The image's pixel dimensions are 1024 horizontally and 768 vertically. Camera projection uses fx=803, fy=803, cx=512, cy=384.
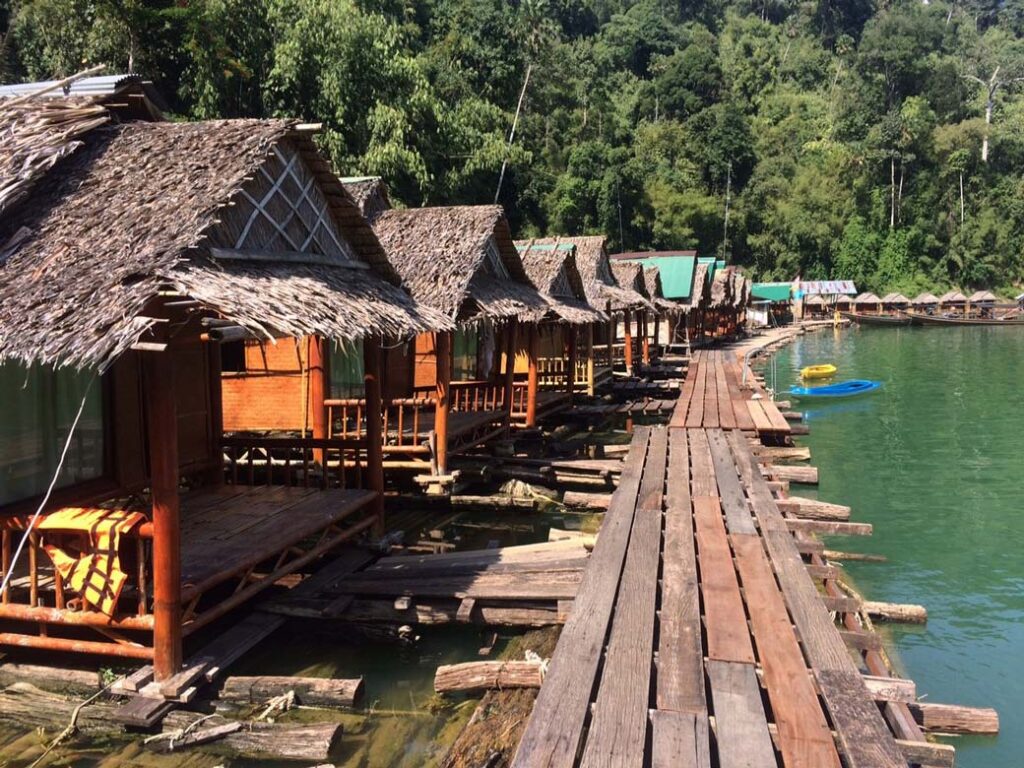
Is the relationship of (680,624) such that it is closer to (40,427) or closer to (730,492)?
(730,492)

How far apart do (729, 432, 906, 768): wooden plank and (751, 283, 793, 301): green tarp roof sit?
5786 cm

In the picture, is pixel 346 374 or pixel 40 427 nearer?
pixel 40 427

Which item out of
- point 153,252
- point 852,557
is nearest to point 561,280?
point 852,557

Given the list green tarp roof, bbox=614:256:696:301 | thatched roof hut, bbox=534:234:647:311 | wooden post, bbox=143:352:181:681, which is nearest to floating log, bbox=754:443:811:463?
thatched roof hut, bbox=534:234:647:311

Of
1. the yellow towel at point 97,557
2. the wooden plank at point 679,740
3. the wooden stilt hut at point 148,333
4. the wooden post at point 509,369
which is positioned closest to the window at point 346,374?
the wooden post at point 509,369

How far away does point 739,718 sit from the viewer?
166 inches

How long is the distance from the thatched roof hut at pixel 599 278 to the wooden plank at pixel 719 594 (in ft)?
43.1

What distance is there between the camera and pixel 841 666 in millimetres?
4742

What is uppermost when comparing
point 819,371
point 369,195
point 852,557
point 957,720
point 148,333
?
point 369,195

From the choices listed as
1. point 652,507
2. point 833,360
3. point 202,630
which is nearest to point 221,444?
point 202,630

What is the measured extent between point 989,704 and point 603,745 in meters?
4.99

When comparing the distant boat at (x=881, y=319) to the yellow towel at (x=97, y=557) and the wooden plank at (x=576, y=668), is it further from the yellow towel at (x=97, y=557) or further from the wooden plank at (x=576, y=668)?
the yellow towel at (x=97, y=557)

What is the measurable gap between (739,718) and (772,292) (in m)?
62.4

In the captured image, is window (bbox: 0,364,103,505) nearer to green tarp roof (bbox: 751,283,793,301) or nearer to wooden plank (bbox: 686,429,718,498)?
wooden plank (bbox: 686,429,718,498)
